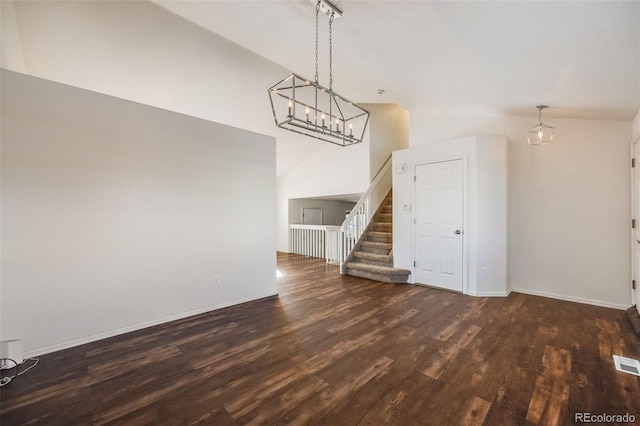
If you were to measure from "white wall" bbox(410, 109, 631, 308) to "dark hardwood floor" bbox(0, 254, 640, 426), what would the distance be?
0.55m

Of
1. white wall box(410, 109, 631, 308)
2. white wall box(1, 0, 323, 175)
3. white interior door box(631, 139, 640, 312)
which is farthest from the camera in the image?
white wall box(410, 109, 631, 308)

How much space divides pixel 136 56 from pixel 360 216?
16.0ft

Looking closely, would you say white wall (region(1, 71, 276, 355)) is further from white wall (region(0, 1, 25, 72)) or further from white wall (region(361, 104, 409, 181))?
white wall (region(361, 104, 409, 181))

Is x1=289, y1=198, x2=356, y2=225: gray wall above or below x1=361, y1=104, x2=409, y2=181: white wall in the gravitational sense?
below

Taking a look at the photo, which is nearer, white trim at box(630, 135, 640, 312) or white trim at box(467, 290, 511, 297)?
white trim at box(630, 135, 640, 312)

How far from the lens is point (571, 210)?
4.01 metres

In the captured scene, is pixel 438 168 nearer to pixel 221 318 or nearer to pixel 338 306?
pixel 338 306

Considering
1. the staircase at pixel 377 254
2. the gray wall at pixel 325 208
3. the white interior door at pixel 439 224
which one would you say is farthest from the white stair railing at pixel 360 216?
the gray wall at pixel 325 208

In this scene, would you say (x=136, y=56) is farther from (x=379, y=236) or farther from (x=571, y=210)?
(x=571, y=210)

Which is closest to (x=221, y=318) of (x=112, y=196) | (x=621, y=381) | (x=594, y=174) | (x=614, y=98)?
(x=112, y=196)

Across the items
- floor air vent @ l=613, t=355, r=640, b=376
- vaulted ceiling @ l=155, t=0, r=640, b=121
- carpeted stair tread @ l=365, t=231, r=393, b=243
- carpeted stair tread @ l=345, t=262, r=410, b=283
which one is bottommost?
floor air vent @ l=613, t=355, r=640, b=376

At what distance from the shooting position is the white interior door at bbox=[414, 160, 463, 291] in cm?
449

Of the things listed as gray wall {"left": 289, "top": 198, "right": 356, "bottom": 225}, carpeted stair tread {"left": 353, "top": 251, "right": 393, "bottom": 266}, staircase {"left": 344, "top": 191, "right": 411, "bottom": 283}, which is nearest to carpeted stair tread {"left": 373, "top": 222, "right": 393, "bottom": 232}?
staircase {"left": 344, "top": 191, "right": 411, "bottom": 283}

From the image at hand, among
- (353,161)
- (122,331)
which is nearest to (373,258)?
(353,161)
